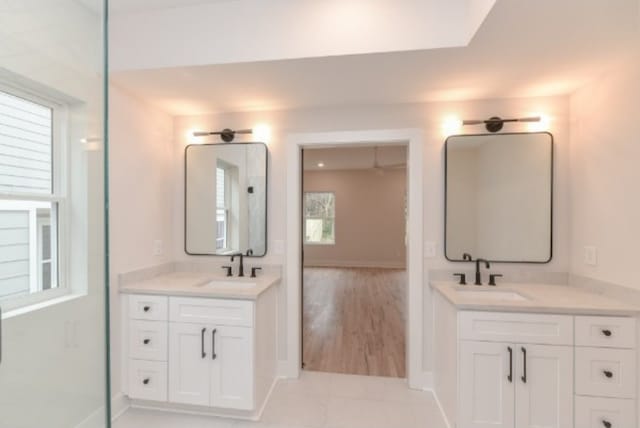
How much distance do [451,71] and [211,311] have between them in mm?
2249

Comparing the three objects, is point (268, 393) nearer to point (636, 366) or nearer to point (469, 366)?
point (469, 366)

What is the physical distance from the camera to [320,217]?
319 inches

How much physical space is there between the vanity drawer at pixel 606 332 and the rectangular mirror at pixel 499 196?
25.9 inches

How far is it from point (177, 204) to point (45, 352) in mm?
1462

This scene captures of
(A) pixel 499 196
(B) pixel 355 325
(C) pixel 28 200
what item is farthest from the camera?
(B) pixel 355 325

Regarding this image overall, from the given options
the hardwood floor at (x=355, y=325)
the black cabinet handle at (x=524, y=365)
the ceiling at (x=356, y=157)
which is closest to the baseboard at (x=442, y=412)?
the hardwood floor at (x=355, y=325)

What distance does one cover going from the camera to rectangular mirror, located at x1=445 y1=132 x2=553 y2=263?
7.43 ft

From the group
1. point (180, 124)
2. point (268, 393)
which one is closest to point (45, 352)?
point (268, 393)

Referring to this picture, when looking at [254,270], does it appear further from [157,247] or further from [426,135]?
[426,135]

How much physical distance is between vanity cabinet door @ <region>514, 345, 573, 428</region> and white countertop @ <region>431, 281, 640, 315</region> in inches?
9.0

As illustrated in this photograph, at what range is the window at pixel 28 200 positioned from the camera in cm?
142

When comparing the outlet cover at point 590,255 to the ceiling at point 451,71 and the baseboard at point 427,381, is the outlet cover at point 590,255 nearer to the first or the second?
the ceiling at point 451,71

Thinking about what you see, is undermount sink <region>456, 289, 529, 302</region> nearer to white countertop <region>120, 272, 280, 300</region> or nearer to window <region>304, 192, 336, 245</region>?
white countertop <region>120, 272, 280, 300</region>

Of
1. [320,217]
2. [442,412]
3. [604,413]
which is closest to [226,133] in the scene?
[442,412]
